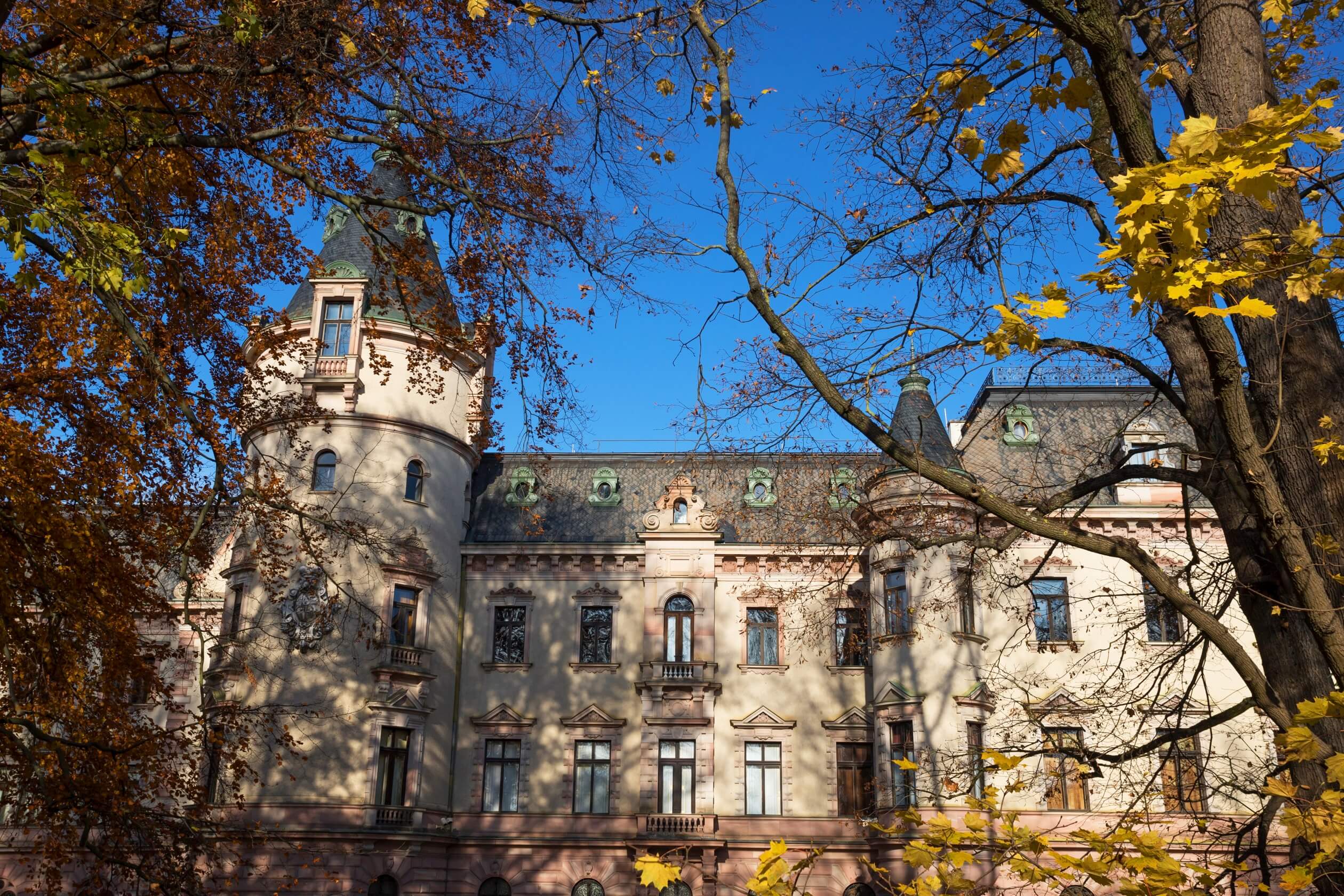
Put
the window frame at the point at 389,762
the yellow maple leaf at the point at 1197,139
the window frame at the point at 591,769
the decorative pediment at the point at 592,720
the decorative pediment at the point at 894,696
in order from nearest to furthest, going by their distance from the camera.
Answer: the yellow maple leaf at the point at 1197,139, the decorative pediment at the point at 894,696, the window frame at the point at 389,762, the window frame at the point at 591,769, the decorative pediment at the point at 592,720

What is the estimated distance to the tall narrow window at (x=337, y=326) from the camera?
29.3 meters

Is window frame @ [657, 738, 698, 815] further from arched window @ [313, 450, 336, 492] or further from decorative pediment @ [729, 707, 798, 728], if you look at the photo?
arched window @ [313, 450, 336, 492]

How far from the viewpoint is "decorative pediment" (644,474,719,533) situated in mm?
29672

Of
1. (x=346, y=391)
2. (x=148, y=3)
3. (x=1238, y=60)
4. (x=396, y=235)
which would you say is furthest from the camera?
(x=396, y=235)

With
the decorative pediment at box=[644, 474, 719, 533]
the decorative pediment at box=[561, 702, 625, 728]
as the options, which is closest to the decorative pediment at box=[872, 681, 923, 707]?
the decorative pediment at box=[644, 474, 719, 533]

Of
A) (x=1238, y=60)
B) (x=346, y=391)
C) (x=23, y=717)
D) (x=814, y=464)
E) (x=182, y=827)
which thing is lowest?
(x=182, y=827)

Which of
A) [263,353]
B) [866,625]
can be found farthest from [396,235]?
[866,625]

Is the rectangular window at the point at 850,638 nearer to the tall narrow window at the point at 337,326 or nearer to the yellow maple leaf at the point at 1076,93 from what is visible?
the tall narrow window at the point at 337,326

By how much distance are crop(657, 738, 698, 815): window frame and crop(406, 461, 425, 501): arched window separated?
30.0 ft

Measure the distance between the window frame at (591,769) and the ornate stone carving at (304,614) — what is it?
23.6ft

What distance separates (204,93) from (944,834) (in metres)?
10.2

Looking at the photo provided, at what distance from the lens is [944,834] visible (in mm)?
5094

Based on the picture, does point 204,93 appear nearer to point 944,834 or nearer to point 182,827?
point 182,827

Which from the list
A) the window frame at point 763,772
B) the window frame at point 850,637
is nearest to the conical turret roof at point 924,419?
the window frame at point 850,637
